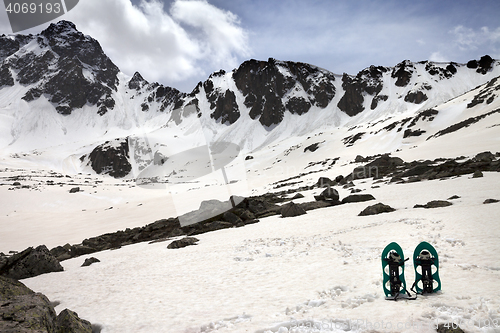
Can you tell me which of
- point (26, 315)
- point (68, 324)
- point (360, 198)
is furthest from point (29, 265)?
point (360, 198)

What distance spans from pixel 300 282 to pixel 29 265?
14.1 m

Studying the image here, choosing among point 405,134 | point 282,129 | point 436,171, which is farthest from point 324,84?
point 436,171

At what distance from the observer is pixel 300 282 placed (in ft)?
25.5

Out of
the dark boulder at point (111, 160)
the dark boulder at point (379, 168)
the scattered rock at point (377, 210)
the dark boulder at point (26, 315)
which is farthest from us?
the dark boulder at point (111, 160)

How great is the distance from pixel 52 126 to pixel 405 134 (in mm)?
230380

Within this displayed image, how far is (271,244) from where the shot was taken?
1315cm

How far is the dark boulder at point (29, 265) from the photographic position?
42.6 ft

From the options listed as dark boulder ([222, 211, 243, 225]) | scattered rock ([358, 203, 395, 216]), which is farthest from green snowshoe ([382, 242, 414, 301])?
dark boulder ([222, 211, 243, 225])

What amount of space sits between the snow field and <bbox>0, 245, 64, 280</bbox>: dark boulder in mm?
1188

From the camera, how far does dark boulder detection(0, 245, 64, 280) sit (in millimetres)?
12992

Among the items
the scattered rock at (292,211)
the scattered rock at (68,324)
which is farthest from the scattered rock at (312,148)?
the scattered rock at (68,324)

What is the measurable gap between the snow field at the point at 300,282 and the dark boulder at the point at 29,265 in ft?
3.90

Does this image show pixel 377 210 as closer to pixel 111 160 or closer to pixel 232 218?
pixel 232 218

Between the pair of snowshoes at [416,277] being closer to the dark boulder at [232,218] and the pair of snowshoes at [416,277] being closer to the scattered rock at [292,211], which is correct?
the scattered rock at [292,211]
